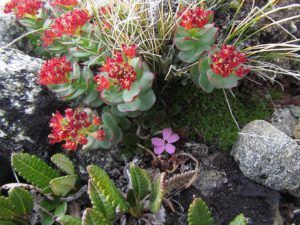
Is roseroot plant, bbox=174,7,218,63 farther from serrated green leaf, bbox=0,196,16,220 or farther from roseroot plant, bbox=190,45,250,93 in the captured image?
serrated green leaf, bbox=0,196,16,220

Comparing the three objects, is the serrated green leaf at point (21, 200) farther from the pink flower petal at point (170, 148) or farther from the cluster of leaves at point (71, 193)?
the pink flower petal at point (170, 148)

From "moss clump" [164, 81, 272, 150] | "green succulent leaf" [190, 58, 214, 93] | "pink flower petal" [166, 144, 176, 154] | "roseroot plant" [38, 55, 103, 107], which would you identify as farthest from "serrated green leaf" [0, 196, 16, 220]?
"green succulent leaf" [190, 58, 214, 93]

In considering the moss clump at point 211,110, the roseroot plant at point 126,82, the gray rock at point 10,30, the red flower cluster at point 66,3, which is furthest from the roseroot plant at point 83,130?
the gray rock at point 10,30

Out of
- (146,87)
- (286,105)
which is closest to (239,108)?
(286,105)

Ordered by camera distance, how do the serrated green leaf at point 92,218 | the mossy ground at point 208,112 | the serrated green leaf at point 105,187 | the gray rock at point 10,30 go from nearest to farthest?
the serrated green leaf at point 92,218 → the serrated green leaf at point 105,187 → the mossy ground at point 208,112 → the gray rock at point 10,30

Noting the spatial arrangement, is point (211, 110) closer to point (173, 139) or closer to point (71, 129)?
point (173, 139)

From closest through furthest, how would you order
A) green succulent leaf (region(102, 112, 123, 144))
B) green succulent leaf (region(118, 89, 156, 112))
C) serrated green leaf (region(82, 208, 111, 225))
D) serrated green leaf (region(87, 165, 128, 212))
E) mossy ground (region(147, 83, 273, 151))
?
serrated green leaf (region(82, 208, 111, 225)) < serrated green leaf (region(87, 165, 128, 212)) < green succulent leaf (region(118, 89, 156, 112)) < green succulent leaf (region(102, 112, 123, 144)) < mossy ground (region(147, 83, 273, 151))

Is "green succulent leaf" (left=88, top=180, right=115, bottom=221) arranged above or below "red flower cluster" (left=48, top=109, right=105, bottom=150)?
below

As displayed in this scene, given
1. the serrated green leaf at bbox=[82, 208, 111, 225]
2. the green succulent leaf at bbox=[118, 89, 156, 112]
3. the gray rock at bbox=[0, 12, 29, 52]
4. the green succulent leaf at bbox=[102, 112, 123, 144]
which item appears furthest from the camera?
the gray rock at bbox=[0, 12, 29, 52]
